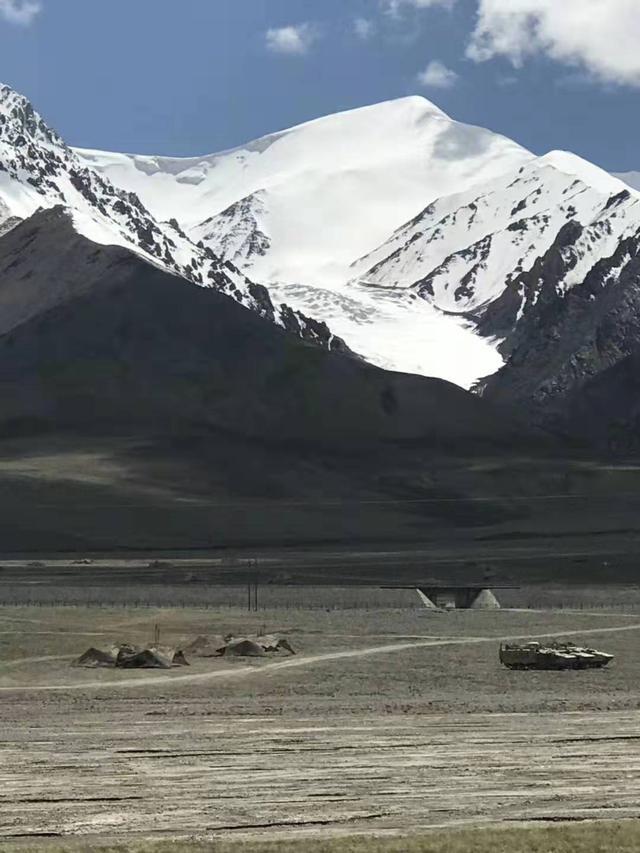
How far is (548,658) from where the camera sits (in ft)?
217

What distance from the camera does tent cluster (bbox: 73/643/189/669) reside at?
218ft

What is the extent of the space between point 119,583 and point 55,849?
105586mm

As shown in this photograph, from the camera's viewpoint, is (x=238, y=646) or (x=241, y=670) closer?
(x=241, y=670)

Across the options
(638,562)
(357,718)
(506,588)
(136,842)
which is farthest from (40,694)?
(638,562)

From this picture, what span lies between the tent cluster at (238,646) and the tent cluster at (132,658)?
2.66m

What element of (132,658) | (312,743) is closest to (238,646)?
(132,658)

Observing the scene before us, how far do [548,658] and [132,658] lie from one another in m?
14.4

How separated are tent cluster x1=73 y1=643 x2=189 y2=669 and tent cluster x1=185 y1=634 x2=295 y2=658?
105 inches

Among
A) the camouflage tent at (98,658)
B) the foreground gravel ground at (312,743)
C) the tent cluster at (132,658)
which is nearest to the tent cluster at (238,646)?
the foreground gravel ground at (312,743)

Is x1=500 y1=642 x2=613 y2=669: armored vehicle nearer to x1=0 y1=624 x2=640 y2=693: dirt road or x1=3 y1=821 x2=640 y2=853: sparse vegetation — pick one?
x1=0 y1=624 x2=640 y2=693: dirt road

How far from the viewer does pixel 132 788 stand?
33.5 m

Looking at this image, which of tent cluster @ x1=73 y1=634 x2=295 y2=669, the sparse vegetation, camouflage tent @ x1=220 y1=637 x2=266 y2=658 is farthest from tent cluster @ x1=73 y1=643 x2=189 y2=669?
the sparse vegetation

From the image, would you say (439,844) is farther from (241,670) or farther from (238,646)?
(238,646)

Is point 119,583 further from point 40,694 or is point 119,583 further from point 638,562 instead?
point 40,694
